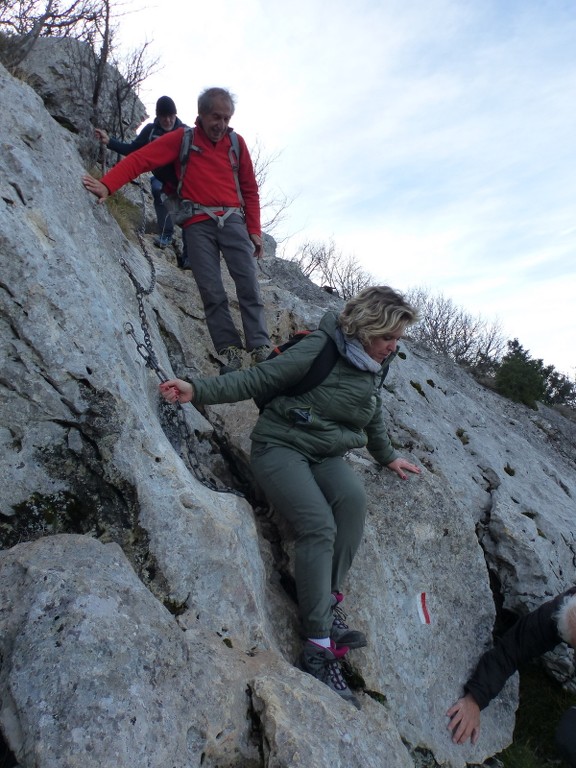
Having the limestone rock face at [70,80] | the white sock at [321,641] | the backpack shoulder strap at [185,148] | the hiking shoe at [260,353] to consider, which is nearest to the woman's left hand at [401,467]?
the hiking shoe at [260,353]

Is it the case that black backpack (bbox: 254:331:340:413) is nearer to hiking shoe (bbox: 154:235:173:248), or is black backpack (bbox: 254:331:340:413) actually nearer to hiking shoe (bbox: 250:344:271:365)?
hiking shoe (bbox: 250:344:271:365)

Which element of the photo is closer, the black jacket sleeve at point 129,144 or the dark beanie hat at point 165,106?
the black jacket sleeve at point 129,144

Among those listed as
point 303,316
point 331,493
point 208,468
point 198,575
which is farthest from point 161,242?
point 198,575

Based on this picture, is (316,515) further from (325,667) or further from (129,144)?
(129,144)

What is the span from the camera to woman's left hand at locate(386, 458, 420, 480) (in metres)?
5.64

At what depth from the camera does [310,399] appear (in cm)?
461

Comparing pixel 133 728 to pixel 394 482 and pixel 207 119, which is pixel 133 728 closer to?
pixel 394 482

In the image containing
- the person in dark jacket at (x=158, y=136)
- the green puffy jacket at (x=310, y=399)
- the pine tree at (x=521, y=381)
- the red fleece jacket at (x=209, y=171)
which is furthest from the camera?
the pine tree at (x=521, y=381)

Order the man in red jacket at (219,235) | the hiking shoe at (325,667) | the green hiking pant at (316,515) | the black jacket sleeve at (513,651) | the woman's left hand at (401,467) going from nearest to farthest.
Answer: the hiking shoe at (325,667)
the green hiking pant at (316,515)
the black jacket sleeve at (513,651)
the woman's left hand at (401,467)
the man in red jacket at (219,235)

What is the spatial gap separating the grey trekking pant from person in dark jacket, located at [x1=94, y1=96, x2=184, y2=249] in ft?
2.55

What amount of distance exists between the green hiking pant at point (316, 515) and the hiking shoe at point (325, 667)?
0.34ft

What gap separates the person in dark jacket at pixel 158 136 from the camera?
7605 millimetres

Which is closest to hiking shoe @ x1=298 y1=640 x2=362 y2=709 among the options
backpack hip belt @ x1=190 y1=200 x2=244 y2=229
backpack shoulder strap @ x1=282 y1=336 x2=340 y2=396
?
backpack shoulder strap @ x1=282 y1=336 x2=340 y2=396

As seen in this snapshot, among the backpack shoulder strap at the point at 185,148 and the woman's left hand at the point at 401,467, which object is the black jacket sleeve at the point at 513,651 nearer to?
the woman's left hand at the point at 401,467
